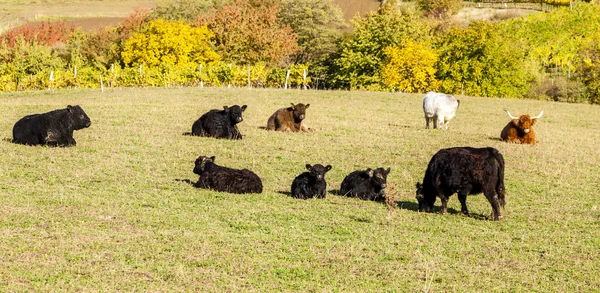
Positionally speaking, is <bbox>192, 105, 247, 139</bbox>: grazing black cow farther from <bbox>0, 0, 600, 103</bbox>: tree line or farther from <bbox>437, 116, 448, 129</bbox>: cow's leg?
<bbox>0, 0, 600, 103</bbox>: tree line

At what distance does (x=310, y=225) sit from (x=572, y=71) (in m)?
85.3

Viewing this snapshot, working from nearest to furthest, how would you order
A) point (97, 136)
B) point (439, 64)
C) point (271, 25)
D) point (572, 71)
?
point (97, 136) < point (439, 64) < point (271, 25) < point (572, 71)

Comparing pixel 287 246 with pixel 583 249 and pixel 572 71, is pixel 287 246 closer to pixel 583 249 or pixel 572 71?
pixel 583 249

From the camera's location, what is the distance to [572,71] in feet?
294

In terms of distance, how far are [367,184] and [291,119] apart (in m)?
11.1


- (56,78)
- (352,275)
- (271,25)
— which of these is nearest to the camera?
(352,275)

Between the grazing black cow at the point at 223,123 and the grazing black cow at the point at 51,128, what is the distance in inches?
167

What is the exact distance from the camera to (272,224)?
12172 millimetres

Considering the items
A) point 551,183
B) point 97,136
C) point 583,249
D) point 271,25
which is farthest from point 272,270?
point 271,25

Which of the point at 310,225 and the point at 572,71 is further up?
the point at 572,71

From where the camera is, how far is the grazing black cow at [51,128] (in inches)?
786

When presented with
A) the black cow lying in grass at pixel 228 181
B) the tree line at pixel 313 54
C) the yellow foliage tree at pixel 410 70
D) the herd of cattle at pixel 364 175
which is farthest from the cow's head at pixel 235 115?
the yellow foliage tree at pixel 410 70

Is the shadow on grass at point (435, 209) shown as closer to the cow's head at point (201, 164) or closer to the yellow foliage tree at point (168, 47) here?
the cow's head at point (201, 164)

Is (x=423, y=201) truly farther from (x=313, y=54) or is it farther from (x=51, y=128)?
(x=313, y=54)
